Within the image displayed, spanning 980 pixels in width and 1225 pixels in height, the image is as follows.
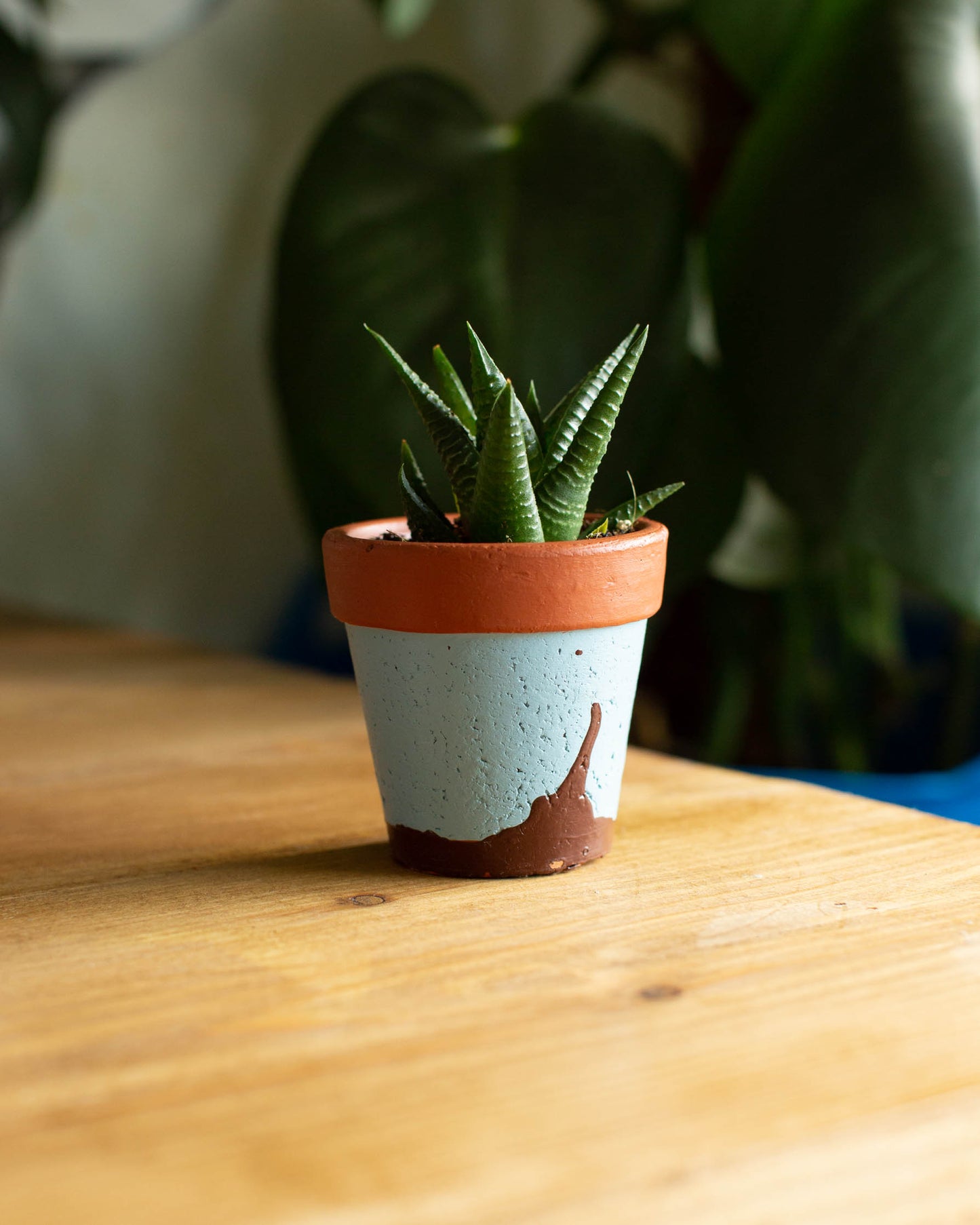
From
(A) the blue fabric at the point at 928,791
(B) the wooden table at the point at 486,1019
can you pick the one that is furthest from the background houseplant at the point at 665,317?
(B) the wooden table at the point at 486,1019

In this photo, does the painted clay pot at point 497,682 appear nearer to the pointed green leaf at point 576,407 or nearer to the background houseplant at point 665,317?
the pointed green leaf at point 576,407

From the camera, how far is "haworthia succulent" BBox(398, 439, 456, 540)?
2.07ft

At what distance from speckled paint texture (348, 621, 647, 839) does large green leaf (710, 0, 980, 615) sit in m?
0.45

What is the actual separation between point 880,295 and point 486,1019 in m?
0.73

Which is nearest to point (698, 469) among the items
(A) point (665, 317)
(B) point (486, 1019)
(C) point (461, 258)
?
(A) point (665, 317)

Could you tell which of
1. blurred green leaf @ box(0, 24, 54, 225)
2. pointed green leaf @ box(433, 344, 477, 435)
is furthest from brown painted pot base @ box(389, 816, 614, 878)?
blurred green leaf @ box(0, 24, 54, 225)

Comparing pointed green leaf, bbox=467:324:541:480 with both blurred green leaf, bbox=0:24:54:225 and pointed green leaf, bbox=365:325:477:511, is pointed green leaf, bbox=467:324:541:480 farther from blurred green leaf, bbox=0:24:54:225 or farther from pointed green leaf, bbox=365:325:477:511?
blurred green leaf, bbox=0:24:54:225

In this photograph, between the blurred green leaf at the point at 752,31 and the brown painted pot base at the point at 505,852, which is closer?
the brown painted pot base at the point at 505,852

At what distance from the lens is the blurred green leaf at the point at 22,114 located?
57.4 inches

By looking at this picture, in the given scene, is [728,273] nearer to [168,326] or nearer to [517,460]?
[517,460]

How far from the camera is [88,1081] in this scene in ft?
1.39

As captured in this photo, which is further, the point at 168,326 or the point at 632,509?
the point at 168,326

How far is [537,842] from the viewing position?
0.62 meters

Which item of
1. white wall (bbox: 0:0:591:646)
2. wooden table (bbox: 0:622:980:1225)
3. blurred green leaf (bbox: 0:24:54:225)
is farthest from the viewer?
white wall (bbox: 0:0:591:646)
